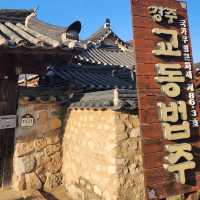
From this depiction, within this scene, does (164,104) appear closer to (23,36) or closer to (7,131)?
(23,36)

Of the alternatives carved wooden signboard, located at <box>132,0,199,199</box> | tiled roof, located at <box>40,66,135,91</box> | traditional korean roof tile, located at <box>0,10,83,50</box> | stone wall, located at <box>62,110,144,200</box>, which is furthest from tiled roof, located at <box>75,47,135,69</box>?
carved wooden signboard, located at <box>132,0,199,199</box>

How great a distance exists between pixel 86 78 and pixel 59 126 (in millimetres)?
2461

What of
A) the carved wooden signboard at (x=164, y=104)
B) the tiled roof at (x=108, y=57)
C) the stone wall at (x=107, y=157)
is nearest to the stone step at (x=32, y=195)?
the stone wall at (x=107, y=157)

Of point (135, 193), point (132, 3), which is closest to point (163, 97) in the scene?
point (132, 3)

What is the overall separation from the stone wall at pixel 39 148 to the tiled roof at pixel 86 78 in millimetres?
1096

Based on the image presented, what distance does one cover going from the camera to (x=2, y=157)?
7055mm

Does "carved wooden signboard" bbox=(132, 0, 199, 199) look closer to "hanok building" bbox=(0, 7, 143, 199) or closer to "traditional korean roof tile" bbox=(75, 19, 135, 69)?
"hanok building" bbox=(0, 7, 143, 199)

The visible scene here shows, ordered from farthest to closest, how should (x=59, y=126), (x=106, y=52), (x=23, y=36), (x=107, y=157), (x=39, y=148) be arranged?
(x=106, y=52)
(x=59, y=126)
(x=39, y=148)
(x=23, y=36)
(x=107, y=157)

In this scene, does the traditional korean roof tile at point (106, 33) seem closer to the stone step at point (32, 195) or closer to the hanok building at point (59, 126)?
the hanok building at point (59, 126)

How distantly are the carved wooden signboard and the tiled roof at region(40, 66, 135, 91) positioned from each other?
378 cm

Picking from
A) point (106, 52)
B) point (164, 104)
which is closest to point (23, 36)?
point (164, 104)

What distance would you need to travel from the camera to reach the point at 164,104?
15.1 ft

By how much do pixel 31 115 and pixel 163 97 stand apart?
3767 mm

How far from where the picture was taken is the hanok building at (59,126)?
5762 mm
